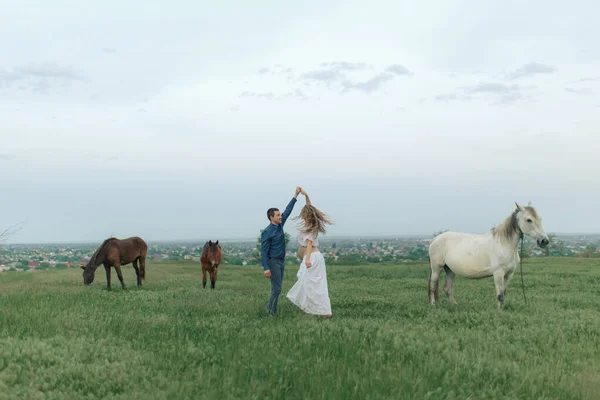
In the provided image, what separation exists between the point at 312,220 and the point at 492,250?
5277mm

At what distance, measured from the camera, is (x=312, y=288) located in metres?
11.5

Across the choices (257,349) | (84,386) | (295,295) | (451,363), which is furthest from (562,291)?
(84,386)

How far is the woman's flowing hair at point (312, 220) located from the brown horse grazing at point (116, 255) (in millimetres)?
9329

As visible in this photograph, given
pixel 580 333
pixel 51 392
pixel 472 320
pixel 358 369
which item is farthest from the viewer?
pixel 472 320

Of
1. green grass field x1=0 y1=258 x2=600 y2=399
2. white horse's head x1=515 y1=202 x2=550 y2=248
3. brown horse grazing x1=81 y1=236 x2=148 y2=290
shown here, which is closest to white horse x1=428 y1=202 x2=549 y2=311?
white horse's head x1=515 y1=202 x2=550 y2=248

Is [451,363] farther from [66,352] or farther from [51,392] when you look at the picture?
[66,352]

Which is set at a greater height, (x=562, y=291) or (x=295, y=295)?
(x=295, y=295)

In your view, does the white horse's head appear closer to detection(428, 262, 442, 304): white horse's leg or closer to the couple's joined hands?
detection(428, 262, 442, 304): white horse's leg

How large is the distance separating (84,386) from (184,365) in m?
1.34

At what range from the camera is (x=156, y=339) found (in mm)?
8578

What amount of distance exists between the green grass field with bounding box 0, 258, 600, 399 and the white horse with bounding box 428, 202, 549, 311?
117 centimetres

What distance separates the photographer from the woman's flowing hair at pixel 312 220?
1172 centimetres

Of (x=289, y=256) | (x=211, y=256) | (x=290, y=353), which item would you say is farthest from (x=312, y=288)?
(x=289, y=256)

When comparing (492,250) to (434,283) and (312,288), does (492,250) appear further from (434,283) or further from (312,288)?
(312,288)
